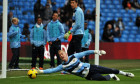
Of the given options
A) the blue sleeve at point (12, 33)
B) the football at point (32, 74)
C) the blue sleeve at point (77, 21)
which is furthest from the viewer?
the blue sleeve at point (12, 33)

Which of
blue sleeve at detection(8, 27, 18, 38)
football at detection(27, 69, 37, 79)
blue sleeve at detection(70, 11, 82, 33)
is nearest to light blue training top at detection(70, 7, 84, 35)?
blue sleeve at detection(70, 11, 82, 33)

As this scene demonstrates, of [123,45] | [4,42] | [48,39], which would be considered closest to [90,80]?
[4,42]

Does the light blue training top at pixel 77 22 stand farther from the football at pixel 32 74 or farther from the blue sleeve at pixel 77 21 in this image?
the football at pixel 32 74

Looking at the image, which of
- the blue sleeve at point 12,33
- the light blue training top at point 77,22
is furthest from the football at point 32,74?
the blue sleeve at point 12,33

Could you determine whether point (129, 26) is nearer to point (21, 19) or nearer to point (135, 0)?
point (135, 0)

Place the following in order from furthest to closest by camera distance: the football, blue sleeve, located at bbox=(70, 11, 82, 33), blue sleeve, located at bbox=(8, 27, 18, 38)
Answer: blue sleeve, located at bbox=(8, 27, 18, 38)
blue sleeve, located at bbox=(70, 11, 82, 33)
the football

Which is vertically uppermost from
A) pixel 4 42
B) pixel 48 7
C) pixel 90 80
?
pixel 48 7

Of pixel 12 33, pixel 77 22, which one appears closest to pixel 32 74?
pixel 77 22

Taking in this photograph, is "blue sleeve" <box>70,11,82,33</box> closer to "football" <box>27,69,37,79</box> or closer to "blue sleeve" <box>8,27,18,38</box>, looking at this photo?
"football" <box>27,69,37,79</box>

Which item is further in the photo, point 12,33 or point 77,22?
point 12,33

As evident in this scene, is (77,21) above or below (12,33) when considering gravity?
above

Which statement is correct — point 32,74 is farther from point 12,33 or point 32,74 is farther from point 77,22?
point 12,33

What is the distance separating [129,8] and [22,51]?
9.46 m

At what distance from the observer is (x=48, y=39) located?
509 inches
